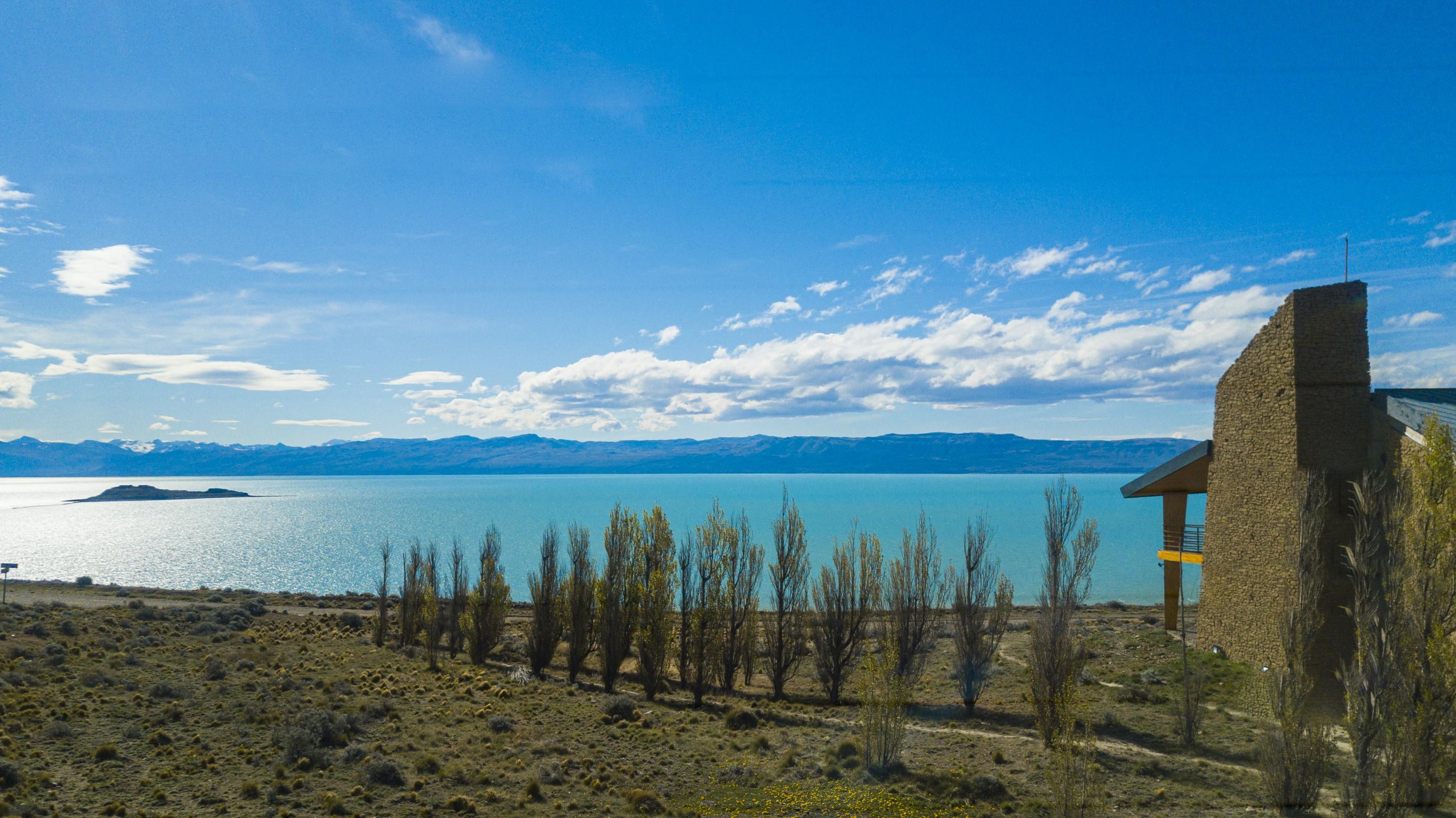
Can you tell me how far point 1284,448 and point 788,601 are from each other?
58.3 feet

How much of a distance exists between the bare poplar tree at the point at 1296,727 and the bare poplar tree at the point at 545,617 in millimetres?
26495

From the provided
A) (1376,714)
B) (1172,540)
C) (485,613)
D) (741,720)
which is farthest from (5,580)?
(1376,714)

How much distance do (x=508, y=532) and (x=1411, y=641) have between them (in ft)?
370

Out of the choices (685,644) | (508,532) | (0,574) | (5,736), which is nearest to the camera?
(5,736)

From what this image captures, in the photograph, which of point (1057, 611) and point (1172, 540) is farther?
point (1172, 540)

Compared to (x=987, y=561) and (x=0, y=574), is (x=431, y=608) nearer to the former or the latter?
(x=987, y=561)

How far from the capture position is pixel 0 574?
72.1 metres

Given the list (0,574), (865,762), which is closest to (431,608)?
(865,762)

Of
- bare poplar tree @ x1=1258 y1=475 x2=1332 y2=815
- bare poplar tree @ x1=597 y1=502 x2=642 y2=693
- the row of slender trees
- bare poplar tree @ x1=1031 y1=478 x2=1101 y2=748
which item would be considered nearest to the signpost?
the row of slender trees

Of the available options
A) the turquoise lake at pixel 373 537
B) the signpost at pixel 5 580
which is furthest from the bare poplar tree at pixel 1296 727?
the signpost at pixel 5 580

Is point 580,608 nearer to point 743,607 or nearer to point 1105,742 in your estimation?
point 743,607

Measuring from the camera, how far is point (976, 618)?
25.4 m

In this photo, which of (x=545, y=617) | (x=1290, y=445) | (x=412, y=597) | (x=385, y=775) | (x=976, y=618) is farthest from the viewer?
(x=412, y=597)

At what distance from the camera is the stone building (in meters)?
17.2
